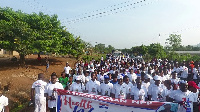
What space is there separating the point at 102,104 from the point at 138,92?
1.40 m

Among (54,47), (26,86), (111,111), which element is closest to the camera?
(111,111)

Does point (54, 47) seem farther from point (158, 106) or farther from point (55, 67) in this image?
point (158, 106)

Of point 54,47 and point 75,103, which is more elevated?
point 54,47

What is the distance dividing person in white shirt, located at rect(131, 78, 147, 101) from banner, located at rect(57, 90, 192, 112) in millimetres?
885

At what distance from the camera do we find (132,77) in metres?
9.59

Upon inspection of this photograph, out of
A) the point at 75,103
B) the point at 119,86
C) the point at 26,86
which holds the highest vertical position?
the point at 119,86

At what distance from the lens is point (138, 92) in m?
6.21

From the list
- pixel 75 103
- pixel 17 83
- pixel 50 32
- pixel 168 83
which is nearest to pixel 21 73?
pixel 17 83

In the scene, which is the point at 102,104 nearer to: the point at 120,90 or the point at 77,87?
→ the point at 120,90

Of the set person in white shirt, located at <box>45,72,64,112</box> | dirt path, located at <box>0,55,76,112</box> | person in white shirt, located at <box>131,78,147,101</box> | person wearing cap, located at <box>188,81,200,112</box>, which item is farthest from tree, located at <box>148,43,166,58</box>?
person in white shirt, located at <box>45,72,64,112</box>

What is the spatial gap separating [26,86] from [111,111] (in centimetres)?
1110

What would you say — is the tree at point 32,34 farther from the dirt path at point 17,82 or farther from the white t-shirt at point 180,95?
the white t-shirt at point 180,95

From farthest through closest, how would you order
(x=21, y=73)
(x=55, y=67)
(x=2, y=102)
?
(x=55, y=67), (x=21, y=73), (x=2, y=102)

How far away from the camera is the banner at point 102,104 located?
200 inches
